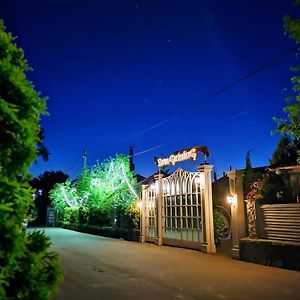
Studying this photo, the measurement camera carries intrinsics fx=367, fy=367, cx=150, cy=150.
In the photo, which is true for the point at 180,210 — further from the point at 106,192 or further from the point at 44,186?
the point at 44,186

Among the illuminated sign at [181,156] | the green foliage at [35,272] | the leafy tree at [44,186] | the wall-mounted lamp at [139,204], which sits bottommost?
the green foliage at [35,272]

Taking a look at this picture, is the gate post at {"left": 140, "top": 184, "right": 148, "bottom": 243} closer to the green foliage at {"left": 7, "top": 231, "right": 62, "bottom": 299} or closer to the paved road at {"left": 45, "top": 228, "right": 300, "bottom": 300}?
the paved road at {"left": 45, "top": 228, "right": 300, "bottom": 300}

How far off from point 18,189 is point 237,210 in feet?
34.1

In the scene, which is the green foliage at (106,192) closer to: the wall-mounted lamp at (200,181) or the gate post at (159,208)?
the gate post at (159,208)

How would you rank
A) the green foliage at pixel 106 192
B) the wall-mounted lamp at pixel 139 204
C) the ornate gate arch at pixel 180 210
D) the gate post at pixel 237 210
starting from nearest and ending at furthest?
the gate post at pixel 237 210, the ornate gate arch at pixel 180 210, the wall-mounted lamp at pixel 139 204, the green foliage at pixel 106 192

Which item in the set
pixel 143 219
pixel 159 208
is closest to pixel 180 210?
pixel 159 208

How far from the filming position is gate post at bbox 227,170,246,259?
1218 cm

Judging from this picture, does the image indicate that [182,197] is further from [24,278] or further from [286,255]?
[24,278]

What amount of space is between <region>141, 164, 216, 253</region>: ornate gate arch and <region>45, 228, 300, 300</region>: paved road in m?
1.62

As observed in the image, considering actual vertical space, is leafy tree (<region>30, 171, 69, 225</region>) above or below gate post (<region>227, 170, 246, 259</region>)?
above

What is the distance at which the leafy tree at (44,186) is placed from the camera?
164 feet

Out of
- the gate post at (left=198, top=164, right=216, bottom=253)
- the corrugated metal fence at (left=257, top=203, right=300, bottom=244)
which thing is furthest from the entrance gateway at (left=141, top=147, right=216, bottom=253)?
the corrugated metal fence at (left=257, top=203, right=300, bottom=244)

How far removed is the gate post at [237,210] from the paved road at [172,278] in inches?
24.0

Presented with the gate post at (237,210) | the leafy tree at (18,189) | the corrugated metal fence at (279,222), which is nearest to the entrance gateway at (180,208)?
the gate post at (237,210)
